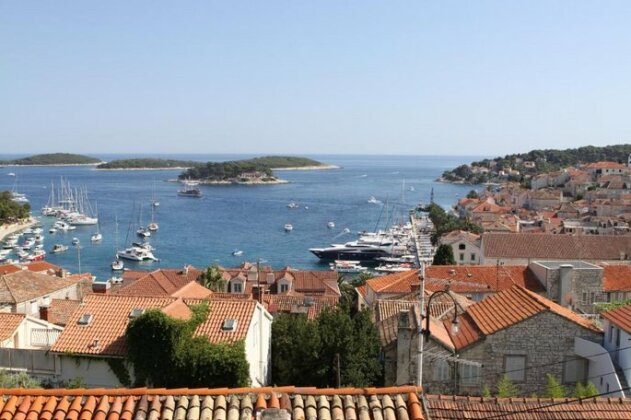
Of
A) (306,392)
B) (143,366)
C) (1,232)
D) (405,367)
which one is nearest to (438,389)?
(405,367)

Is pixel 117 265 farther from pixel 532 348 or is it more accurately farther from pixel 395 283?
pixel 532 348

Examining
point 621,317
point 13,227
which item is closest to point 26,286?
point 621,317

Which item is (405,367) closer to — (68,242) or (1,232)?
(68,242)

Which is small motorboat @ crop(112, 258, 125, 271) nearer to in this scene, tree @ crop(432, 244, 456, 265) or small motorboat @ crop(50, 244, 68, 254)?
small motorboat @ crop(50, 244, 68, 254)

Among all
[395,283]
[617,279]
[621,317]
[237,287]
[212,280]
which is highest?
[621,317]

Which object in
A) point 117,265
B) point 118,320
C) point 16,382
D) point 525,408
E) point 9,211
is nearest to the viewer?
point 525,408

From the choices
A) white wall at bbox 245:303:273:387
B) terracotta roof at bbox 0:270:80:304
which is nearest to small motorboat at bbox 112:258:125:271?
terracotta roof at bbox 0:270:80:304

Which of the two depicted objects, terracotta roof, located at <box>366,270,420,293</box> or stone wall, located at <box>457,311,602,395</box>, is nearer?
stone wall, located at <box>457,311,602,395</box>
